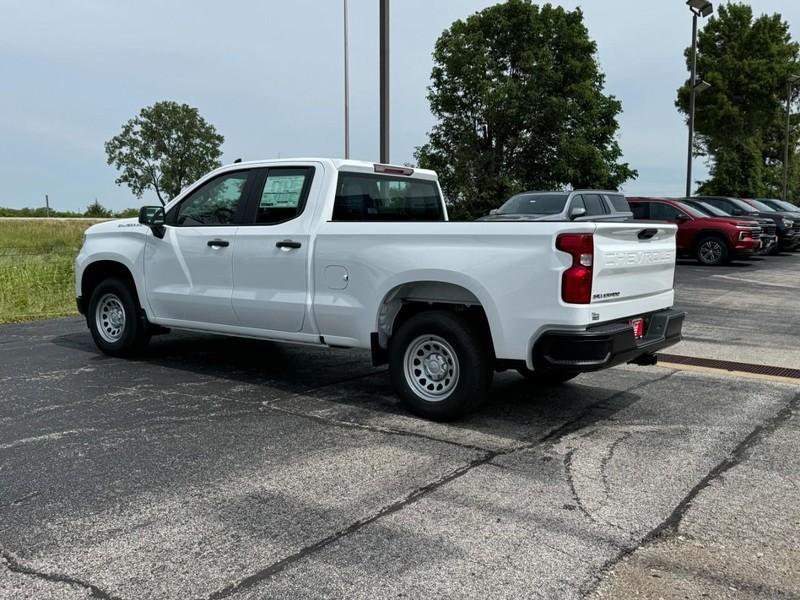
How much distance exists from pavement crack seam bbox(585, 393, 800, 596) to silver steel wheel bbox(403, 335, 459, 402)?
1795 millimetres

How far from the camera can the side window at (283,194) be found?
21.5ft

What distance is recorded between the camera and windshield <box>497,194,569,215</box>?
16234 millimetres

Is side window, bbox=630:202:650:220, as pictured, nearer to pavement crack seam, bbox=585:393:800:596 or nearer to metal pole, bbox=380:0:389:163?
metal pole, bbox=380:0:389:163

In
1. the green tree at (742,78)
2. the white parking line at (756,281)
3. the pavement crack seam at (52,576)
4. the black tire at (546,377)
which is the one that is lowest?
the pavement crack seam at (52,576)

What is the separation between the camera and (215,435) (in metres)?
5.31

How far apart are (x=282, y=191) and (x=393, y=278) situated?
1.53 meters

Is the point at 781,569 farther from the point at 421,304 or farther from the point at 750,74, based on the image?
the point at 750,74

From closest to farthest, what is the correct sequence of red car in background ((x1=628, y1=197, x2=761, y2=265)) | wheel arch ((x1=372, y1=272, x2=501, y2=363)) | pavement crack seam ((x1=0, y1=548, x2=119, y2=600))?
1. pavement crack seam ((x1=0, y1=548, x2=119, y2=600))
2. wheel arch ((x1=372, y1=272, x2=501, y2=363))
3. red car in background ((x1=628, y1=197, x2=761, y2=265))

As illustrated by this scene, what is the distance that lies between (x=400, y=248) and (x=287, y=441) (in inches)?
62.8

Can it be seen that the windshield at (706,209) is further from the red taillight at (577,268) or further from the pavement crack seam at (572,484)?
the pavement crack seam at (572,484)

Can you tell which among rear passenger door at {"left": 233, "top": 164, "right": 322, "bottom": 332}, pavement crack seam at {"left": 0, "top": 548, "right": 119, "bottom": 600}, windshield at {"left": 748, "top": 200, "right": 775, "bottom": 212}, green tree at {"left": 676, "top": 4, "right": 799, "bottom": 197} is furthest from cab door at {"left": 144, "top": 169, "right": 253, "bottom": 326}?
green tree at {"left": 676, "top": 4, "right": 799, "bottom": 197}

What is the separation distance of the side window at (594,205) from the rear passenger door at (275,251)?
10.7m

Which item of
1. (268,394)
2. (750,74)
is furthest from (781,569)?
(750,74)

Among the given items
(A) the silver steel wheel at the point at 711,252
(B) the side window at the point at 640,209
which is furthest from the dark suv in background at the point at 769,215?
(A) the silver steel wheel at the point at 711,252
